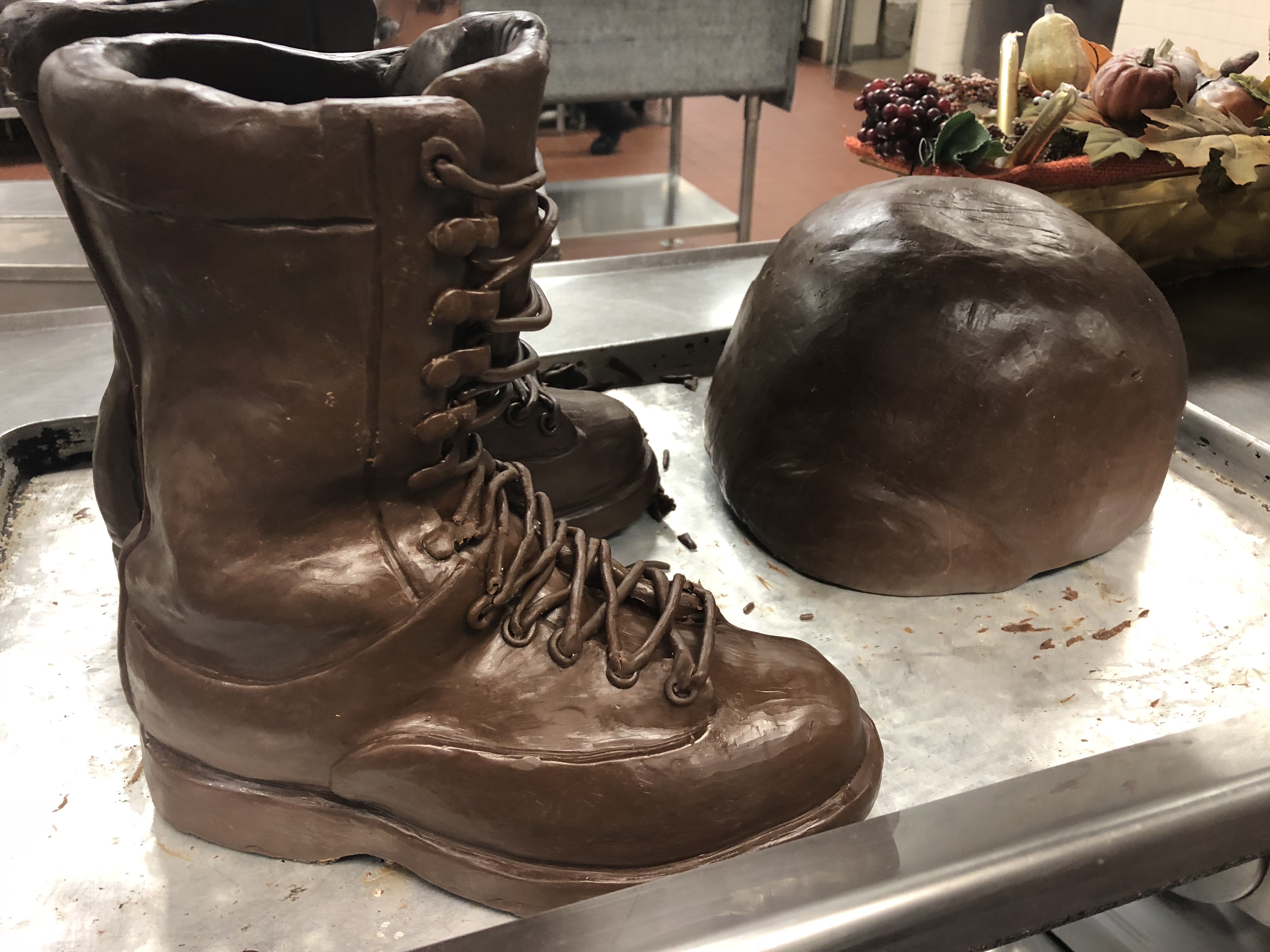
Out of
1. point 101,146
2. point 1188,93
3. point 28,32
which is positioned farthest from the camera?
point 1188,93

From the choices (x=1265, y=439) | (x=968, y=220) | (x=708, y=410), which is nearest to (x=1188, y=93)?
(x=1265, y=439)

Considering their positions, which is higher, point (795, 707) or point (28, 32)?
point (28, 32)

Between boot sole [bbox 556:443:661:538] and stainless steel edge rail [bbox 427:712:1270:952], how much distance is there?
0.51m

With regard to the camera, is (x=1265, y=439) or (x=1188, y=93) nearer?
(x=1265, y=439)

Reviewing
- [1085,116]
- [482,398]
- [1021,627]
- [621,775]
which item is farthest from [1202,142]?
[621,775]

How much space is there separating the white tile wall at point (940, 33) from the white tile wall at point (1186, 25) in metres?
0.09

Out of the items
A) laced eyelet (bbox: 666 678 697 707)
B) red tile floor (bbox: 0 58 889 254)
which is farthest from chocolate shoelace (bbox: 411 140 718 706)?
red tile floor (bbox: 0 58 889 254)

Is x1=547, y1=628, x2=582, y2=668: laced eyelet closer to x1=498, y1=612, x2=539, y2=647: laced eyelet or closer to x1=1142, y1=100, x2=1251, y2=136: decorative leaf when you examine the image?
x1=498, y1=612, x2=539, y2=647: laced eyelet

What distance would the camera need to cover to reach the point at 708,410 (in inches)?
50.6

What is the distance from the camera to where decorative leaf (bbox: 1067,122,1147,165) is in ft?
5.28

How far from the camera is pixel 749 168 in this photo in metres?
2.75

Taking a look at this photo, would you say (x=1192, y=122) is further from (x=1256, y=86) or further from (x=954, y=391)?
(x=954, y=391)

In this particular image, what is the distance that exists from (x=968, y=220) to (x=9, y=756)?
1058mm

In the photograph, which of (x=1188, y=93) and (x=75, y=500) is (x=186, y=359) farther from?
(x=1188, y=93)
